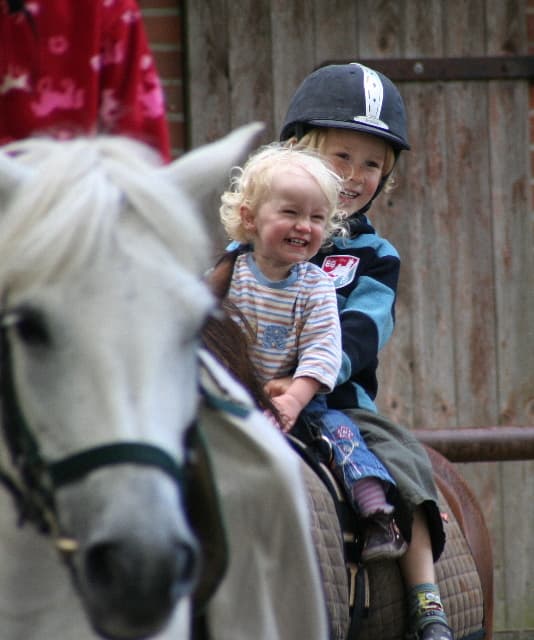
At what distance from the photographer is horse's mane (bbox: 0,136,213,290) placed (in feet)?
5.33

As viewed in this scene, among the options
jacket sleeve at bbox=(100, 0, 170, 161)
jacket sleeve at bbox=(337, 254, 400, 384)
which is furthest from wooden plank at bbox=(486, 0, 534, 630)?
jacket sleeve at bbox=(100, 0, 170, 161)

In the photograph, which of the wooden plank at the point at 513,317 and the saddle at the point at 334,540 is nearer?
the saddle at the point at 334,540

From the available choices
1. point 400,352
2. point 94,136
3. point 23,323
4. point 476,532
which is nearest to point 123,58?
point 94,136

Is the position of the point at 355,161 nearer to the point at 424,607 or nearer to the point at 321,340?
the point at 321,340

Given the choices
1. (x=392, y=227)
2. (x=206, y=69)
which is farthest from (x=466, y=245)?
(x=206, y=69)

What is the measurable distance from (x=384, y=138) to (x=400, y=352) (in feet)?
6.28

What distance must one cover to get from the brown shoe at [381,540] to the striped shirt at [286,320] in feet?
1.09

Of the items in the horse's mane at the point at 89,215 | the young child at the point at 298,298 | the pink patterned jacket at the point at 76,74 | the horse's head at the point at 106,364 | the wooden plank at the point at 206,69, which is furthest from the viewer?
the wooden plank at the point at 206,69

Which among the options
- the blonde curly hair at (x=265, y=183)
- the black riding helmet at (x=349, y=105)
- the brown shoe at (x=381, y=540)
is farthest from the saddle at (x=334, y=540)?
the black riding helmet at (x=349, y=105)

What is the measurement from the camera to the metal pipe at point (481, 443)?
4188 mm

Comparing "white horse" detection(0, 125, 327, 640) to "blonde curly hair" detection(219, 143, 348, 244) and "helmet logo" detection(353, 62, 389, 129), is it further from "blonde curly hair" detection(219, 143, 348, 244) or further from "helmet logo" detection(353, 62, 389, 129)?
"helmet logo" detection(353, 62, 389, 129)

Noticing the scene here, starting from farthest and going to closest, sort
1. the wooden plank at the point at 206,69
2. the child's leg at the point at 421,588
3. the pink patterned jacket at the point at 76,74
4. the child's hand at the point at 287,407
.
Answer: the wooden plank at the point at 206,69 < the child's leg at the point at 421,588 < the child's hand at the point at 287,407 < the pink patterned jacket at the point at 76,74

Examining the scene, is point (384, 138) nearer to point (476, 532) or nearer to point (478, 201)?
point (476, 532)

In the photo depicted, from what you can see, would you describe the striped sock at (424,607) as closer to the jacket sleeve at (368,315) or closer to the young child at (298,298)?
the young child at (298,298)
